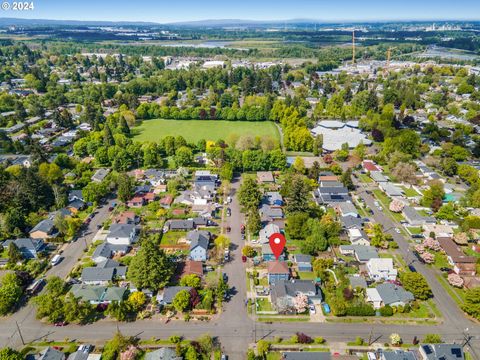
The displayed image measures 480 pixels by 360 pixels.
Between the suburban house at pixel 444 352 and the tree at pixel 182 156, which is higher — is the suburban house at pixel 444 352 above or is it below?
below

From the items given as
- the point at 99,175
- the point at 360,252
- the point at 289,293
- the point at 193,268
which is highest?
the point at 99,175

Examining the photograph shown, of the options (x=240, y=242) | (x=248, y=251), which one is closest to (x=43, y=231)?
(x=240, y=242)

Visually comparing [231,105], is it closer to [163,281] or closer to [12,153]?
[12,153]

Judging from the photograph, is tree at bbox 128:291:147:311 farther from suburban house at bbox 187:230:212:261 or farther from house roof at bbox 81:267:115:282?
suburban house at bbox 187:230:212:261

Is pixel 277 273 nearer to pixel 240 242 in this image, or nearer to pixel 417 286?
pixel 240 242

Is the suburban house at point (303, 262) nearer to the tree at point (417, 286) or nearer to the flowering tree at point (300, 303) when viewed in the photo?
the flowering tree at point (300, 303)

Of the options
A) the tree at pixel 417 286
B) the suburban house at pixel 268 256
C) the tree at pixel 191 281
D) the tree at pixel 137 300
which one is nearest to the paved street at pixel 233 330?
the tree at pixel 137 300

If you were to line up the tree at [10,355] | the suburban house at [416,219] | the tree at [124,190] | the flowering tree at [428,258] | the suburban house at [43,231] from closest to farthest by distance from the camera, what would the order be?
the tree at [10,355] → the flowering tree at [428,258] → the suburban house at [43,231] → the suburban house at [416,219] → the tree at [124,190]
